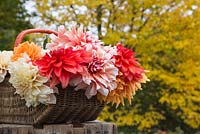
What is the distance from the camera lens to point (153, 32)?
643 centimetres

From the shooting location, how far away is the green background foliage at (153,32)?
631 cm

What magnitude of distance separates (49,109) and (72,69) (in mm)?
138

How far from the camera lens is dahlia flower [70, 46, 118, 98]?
1.44 meters

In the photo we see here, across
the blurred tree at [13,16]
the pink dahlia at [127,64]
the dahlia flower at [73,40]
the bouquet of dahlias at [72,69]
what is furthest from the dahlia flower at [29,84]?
the blurred tree at [13,16]

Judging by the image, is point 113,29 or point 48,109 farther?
point 113,29

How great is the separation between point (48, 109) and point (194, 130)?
7.31 metres

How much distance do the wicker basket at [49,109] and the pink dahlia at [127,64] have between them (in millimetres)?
123

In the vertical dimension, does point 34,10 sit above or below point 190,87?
above

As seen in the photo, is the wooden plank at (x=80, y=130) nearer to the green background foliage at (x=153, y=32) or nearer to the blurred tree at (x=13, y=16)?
the green background foliage at (x=153, y=32)

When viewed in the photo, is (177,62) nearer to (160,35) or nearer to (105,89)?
(160,35)

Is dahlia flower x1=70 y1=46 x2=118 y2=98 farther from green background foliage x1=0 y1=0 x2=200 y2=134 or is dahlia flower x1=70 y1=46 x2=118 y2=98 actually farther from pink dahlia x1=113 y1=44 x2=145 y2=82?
green background foliage x1=0 y1=0 x2=200 y2=134

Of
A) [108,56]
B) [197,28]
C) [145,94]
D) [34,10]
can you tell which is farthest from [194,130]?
[108,56]

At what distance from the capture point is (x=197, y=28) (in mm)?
6352

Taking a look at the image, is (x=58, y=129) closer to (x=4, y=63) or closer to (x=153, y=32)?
(x=4, y=63)
